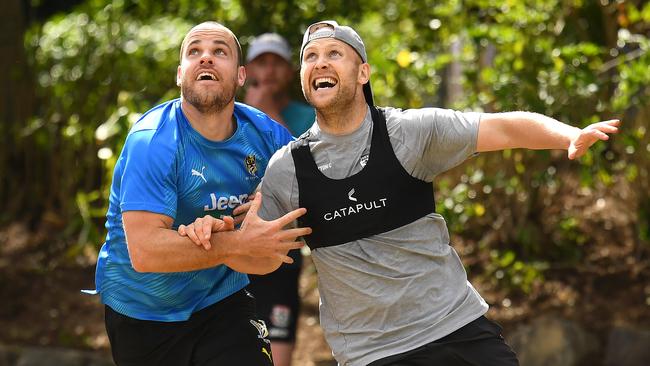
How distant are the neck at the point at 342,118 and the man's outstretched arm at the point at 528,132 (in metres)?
0.45

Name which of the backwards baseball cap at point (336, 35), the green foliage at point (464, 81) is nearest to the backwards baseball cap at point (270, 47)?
the green foliage at point (464, 81)

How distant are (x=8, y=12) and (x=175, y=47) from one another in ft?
5.82

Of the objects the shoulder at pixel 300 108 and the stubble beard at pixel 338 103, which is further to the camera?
the shoulder at pixel 300 108

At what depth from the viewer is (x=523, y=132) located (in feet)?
11.9

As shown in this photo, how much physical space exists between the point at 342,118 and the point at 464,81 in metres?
2.83

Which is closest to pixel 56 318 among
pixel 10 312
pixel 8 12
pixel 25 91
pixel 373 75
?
pixel 10 312

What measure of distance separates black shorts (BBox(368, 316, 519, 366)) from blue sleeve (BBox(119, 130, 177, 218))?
933 millimetres

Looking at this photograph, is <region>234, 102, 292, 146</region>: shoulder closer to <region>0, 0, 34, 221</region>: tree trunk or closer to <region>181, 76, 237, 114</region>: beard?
<region>181, 76, 237, 114</region>: beard

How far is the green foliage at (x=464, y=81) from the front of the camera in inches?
235

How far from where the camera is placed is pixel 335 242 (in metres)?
3.71

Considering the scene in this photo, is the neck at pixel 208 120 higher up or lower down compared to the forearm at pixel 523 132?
higher up

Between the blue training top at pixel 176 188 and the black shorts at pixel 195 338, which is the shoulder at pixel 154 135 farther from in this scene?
the black shorts at pixel 195 338

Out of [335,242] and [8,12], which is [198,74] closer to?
[335,242]

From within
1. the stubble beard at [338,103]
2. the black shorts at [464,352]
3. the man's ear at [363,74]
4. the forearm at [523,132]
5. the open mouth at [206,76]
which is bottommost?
the black shorts at [464,352]
